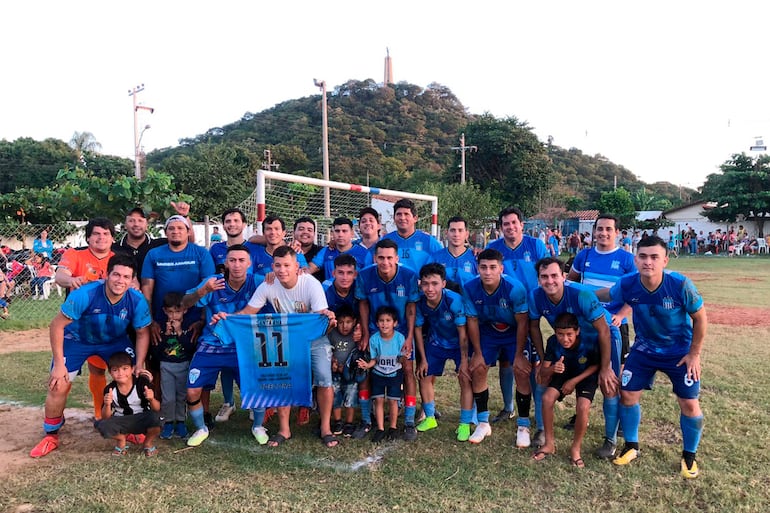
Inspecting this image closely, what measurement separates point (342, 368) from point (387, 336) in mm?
540

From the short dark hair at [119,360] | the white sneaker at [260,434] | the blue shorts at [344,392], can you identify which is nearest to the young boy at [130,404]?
the short dark hair at [119,360]

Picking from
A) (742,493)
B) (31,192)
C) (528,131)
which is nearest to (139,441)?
(742,493)

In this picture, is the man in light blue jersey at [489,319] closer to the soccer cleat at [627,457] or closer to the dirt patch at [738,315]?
the soccer cleat at [627,457]

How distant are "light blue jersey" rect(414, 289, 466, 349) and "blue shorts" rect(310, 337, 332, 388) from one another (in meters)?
0.88

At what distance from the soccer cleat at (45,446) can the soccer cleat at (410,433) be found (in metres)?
3.03

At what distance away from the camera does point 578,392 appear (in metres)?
4.39

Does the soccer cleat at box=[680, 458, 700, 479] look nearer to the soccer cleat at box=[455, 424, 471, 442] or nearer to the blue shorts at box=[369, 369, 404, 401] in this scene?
the soccer cleat at box=[455, 424, 471, 442]

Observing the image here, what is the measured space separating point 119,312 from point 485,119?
42.6m

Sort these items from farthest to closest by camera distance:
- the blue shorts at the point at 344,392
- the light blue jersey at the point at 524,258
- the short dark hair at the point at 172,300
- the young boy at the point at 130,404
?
the light blue jersey at the point at 524,258, the blue shorts at the point at 344,392, the short dark hair at the point at 172,300, the young boy at the point at 130,404

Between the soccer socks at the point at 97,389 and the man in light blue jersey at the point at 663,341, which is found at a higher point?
the man in light blue jersey at the point at 663,341

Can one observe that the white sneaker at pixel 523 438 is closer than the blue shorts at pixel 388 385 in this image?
Yes

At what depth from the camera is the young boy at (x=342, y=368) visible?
5.02m

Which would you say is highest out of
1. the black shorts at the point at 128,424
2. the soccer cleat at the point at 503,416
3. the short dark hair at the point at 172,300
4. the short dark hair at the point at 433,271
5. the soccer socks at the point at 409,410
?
the short dark hair at the point at 433,271

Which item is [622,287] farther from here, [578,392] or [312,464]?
[312,464]
